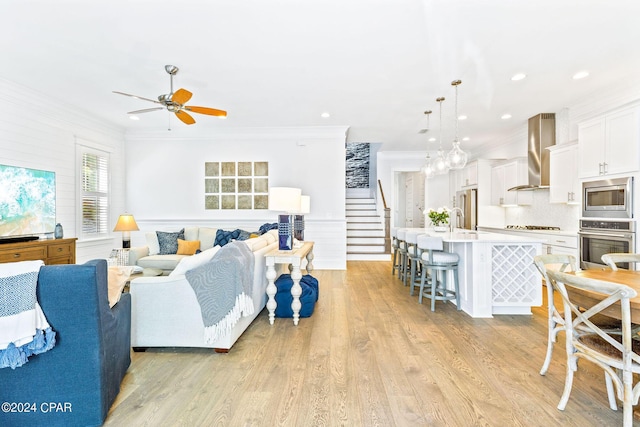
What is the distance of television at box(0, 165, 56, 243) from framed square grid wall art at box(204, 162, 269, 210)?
8.33 ft

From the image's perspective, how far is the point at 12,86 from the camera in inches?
162

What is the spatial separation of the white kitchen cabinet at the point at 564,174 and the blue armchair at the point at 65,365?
5776 mm

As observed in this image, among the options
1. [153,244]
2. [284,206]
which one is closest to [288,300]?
[284,206]

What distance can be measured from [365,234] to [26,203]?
6.44 metres

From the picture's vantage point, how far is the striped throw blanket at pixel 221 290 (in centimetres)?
245

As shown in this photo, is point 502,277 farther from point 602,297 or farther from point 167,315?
point 167,315

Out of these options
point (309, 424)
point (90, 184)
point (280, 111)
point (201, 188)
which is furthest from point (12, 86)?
point (309, 424)

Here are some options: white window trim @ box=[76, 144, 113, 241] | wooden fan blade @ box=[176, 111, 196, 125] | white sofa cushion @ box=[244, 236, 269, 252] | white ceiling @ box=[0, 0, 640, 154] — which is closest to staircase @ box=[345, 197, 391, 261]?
white ceiling @ box=[0, 0, 640, 154]

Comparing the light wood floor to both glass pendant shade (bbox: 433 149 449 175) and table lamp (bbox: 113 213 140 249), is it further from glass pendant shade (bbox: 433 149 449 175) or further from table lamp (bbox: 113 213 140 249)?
table lamp (bbox: 113 213 140 249)

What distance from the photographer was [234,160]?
6.59 metres

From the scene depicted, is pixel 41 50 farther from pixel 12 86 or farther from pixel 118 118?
pixel 118 118

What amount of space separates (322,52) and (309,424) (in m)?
3.26

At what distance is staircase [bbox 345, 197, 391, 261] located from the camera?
24.8 feet

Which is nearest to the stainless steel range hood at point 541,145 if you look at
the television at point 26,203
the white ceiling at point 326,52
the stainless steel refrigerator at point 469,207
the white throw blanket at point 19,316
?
the white ceiling at point 326,52
